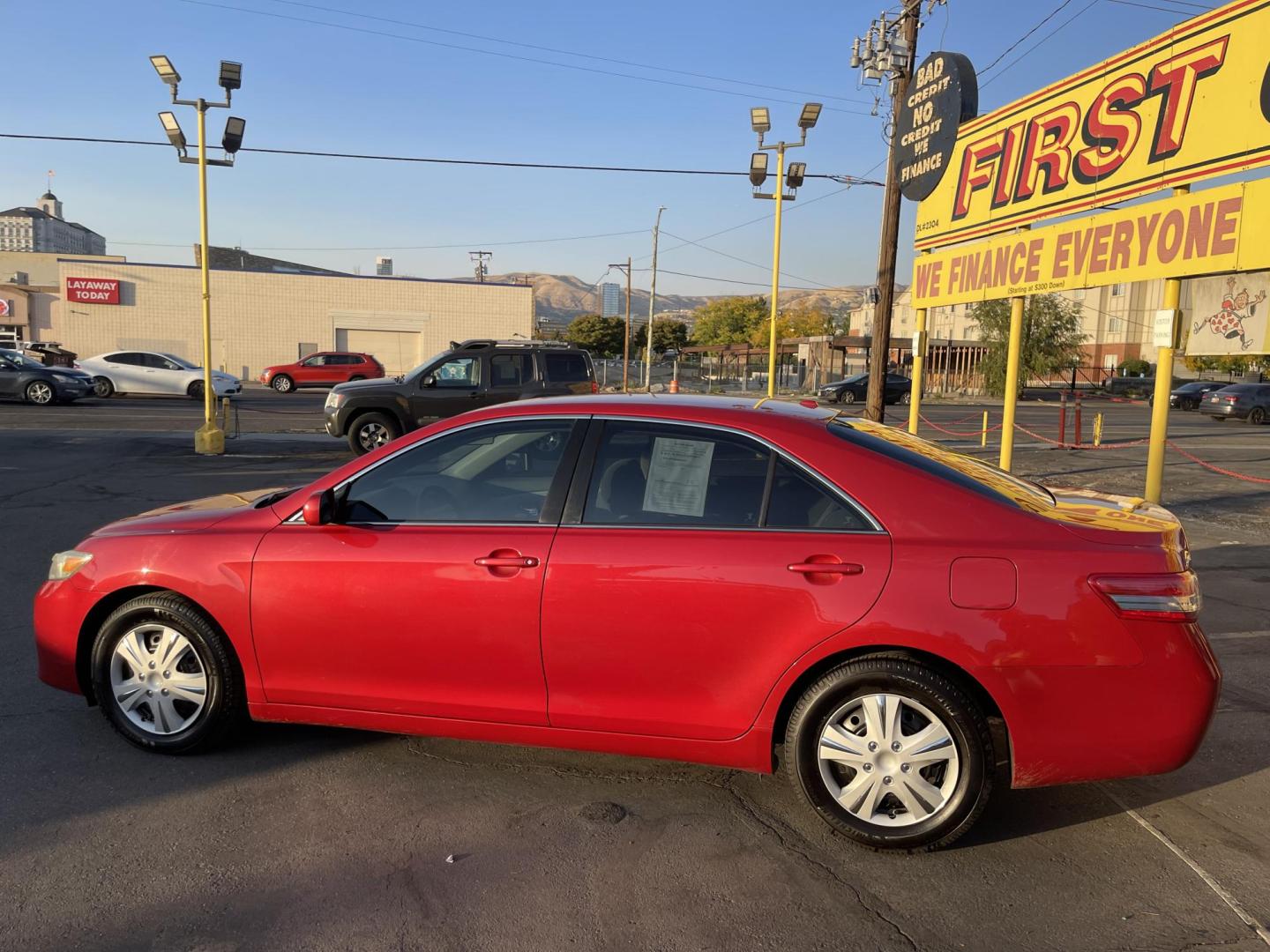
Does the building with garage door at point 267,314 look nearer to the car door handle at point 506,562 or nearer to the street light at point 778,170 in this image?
the street light at point 778,170

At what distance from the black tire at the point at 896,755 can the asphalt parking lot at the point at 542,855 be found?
0.37ft

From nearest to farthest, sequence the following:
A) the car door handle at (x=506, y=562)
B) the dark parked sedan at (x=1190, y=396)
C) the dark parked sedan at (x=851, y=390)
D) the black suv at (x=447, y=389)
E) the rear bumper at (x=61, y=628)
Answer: the car door handle at (x=506, y=562) < the rear bumper at (x=61, y=628) < the black suv at (x=447, y=389) < the dark parked sedan at (x=851, y=390) < the dark parked sedan at (x=1190, y=396)

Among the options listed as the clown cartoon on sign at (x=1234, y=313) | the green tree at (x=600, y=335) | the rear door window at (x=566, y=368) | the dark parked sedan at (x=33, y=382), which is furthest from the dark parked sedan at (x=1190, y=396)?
the green tree at (x=600, y=335)

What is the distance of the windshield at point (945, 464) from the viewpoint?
356 cm

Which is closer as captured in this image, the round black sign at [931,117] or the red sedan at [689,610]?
Answer: the red sedan at [689,610]

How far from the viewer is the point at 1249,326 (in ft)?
99.5

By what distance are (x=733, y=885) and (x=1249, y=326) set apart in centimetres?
3424

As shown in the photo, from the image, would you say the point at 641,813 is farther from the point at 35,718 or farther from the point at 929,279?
the point at 929,279

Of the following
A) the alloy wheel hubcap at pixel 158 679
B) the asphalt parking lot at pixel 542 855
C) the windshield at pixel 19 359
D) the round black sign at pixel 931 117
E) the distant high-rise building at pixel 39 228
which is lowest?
the asphalt parking lot at pixel 542 855

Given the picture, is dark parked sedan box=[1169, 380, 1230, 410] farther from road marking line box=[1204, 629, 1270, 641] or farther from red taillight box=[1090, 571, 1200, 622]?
red taillight box=[1090, 571, 1200, 622]

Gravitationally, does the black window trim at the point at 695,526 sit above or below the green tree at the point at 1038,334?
below

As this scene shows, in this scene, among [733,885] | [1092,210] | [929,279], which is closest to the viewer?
[733,885]

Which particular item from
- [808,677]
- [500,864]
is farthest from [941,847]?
[500,864]

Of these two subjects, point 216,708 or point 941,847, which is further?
point 216,708
